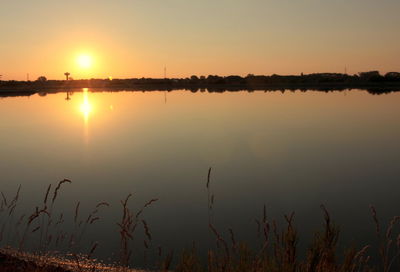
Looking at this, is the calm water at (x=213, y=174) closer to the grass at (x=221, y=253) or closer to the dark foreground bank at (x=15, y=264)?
the grass at (x=221, y=253)

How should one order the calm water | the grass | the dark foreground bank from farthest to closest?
the calm water < the dark foreground bank < the grass

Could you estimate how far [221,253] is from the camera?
26.8ft

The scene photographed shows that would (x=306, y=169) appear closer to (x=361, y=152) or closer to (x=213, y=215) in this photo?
(x=361, y=152)

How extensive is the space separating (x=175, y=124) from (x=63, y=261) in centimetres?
3305

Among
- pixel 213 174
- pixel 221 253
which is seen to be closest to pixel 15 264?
pixel 221 253

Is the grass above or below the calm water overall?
above

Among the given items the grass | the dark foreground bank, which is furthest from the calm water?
the dark foreground bank

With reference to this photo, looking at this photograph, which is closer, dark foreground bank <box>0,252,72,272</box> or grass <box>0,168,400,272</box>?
grass <box>0,168,400,272</box>

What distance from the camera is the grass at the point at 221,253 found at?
14.4ft

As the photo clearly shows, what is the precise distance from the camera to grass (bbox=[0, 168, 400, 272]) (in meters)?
4.39

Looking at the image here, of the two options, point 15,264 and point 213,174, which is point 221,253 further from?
point 213,174

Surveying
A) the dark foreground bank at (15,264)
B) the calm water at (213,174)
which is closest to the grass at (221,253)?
the dark foreground bank at (15,264)

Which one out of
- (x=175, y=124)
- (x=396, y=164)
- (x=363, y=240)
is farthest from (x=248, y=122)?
(x=363, y=240)

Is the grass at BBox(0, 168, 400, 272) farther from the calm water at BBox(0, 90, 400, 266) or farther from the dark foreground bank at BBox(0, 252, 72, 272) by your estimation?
the calm water at BBox(0, 90, 400, 266)
